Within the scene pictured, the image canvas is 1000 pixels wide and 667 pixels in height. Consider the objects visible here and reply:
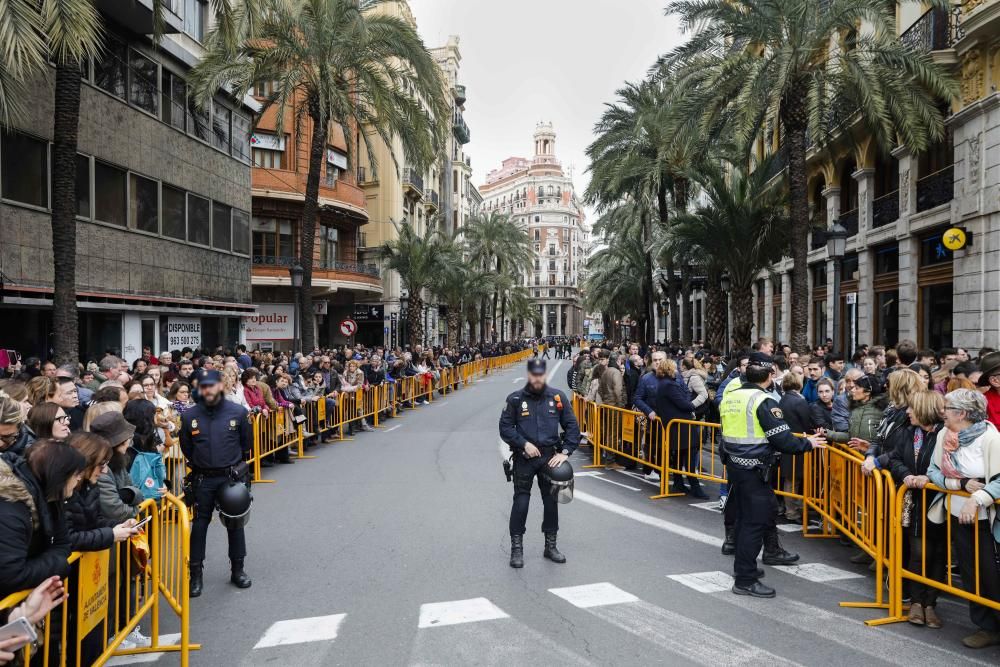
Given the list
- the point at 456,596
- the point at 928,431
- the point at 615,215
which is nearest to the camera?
the point at 928,431

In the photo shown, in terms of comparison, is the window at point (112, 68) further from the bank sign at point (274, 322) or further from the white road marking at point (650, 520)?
the bank sign at point (274, 322)

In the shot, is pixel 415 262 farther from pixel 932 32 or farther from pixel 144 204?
pixel 932 32

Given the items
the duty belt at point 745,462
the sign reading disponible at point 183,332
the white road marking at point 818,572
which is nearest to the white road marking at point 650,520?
the white road marking at point 818,572

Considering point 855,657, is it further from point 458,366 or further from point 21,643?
point 458,366

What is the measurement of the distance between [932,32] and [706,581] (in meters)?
17.3

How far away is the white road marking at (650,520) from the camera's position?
7.55m

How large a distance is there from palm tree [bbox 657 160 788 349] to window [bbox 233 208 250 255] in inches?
603

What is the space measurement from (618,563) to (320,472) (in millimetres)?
6284

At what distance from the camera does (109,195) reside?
18.3 meters

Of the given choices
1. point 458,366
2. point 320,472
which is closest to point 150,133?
point 320,472

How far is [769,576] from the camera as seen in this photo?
6371 mm

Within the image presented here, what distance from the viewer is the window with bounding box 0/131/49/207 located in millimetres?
14586

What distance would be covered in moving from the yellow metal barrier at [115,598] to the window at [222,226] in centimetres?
2042

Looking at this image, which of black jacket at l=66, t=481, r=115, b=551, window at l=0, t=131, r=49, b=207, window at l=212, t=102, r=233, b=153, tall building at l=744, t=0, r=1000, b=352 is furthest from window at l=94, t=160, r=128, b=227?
tall building at l=744, t=0, r=1000, b=352
